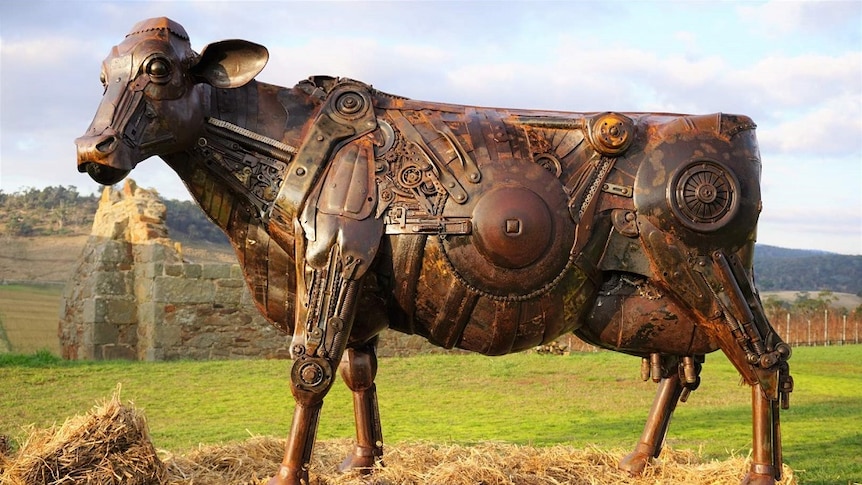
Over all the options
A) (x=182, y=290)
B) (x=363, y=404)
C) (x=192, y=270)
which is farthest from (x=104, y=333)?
(x=363, y=404)

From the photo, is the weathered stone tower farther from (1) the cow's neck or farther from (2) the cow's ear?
(2) the cow's ear

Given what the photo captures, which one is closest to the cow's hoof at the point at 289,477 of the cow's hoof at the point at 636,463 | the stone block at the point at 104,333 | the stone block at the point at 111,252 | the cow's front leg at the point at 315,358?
the cow's front leg at the point at 315,358

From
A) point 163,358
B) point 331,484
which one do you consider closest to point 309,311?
point 331,484

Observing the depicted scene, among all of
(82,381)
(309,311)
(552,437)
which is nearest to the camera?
(309,311)

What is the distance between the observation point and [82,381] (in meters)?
11.9

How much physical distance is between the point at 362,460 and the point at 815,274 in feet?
298

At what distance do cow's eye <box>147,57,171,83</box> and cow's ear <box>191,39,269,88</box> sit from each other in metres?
0.15

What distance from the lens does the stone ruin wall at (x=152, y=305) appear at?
14.8m

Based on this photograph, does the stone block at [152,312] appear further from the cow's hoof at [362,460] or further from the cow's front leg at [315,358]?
the cow's front leg at [315,358]

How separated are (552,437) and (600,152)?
4759 millimetres

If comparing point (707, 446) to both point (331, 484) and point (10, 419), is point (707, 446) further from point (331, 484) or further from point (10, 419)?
point (10, 419)

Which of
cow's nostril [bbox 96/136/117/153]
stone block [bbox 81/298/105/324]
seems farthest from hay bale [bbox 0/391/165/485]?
stone block [bbox 81/298/105/324]

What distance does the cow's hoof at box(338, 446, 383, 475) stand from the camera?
5137mm

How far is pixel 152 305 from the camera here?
1469cm
